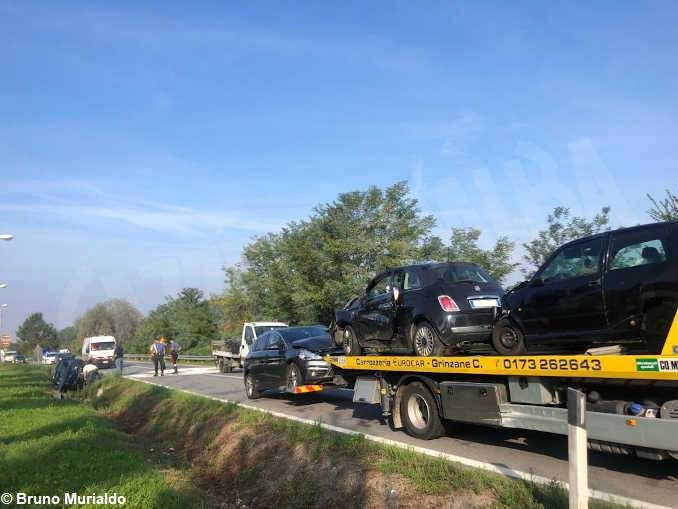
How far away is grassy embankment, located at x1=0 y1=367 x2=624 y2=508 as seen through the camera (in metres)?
6.01

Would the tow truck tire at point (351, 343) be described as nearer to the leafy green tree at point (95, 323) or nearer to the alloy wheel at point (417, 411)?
the alloy wheel at point (417, 411)

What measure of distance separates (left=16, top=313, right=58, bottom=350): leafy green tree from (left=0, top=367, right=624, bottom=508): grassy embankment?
463 ft

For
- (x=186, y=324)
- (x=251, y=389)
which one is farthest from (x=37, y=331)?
(x=251, y=389)

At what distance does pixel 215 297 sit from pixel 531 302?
5282cm

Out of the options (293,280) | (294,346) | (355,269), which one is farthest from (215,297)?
(294,346)

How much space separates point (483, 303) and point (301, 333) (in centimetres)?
646

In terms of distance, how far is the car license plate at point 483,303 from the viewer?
8.77 meters

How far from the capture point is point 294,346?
13172mm

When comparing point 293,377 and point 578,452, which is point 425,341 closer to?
point 578,452

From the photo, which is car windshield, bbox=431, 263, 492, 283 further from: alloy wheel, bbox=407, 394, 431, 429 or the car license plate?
alloy wheel, bbox=407, 394, 431, 429

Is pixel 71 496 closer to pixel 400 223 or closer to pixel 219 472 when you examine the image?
pixel 219 472

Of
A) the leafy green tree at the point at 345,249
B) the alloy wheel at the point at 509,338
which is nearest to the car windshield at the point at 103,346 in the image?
the leafy green tree at the point at 345,249

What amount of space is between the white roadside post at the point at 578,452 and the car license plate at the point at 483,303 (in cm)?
431

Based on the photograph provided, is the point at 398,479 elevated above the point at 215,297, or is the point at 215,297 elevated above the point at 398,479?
the point at 215,297
